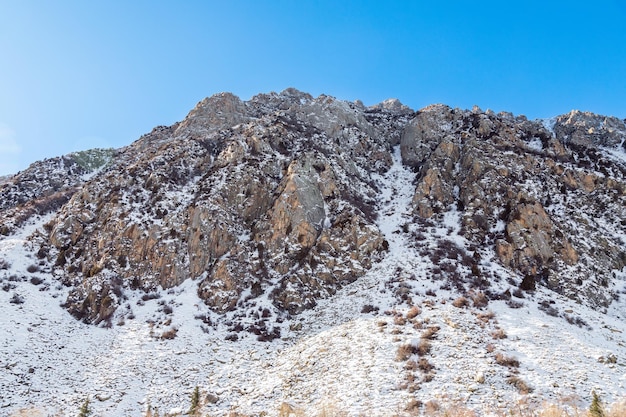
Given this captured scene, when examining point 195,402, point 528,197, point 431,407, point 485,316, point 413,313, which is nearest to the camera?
point 431,407

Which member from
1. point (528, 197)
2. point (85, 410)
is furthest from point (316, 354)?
point (528, 197)

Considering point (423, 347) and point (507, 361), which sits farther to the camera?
point (423, 347)

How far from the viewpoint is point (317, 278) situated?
3080cm

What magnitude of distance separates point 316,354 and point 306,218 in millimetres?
16159

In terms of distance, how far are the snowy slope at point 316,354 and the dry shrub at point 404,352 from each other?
0.37m

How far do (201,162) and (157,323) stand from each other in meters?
24.7

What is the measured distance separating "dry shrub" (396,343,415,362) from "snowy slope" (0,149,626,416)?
1.21 ft

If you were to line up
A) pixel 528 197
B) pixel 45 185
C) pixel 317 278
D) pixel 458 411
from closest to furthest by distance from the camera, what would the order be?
1. pixel 458 411
2. pixel 317 278
3. pixel 528 197
4. pixel 45 185

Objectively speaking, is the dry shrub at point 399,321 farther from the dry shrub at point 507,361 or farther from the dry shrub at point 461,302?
the dry shrub at point 507,361

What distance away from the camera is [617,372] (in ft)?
54.1

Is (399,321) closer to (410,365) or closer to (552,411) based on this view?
(410,365)

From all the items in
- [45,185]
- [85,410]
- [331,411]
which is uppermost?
[45,185]

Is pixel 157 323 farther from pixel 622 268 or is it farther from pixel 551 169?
pixel 551 169

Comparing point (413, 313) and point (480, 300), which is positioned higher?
point (480, 300)
